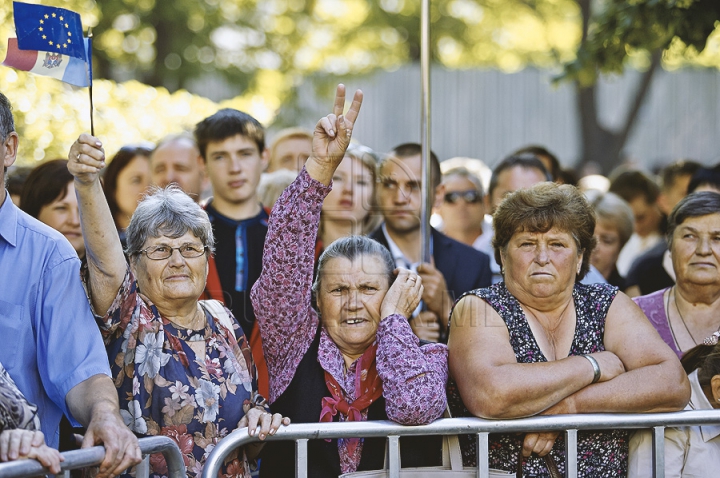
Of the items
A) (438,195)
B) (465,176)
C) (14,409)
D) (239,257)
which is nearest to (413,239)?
(438,195)

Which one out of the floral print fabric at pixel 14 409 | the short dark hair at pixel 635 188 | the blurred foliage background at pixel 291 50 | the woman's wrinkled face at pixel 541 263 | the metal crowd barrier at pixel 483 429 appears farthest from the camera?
the short dark hair at pixel 635 188

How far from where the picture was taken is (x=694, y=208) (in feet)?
14.4

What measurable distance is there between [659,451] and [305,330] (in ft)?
4.56

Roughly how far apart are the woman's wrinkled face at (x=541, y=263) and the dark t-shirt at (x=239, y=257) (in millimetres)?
1346

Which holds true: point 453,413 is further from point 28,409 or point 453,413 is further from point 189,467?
point 28,409

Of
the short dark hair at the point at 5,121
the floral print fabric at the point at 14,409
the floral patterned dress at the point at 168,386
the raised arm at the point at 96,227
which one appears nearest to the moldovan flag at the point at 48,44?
the short dark hair at the point at 5,121

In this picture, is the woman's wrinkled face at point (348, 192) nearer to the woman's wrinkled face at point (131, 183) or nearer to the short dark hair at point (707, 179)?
the woman's wrinkled face at point (131, 183)

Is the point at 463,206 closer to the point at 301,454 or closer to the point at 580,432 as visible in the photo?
the point at 580,432

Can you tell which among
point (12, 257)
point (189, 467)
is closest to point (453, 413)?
point (189, 467)

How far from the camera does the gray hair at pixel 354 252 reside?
3.82m

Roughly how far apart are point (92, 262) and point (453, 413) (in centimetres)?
151

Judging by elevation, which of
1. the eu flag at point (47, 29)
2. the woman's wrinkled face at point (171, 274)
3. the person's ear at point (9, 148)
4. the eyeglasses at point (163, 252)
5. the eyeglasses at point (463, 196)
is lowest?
the woman's wrinkled face at point (171, 274)

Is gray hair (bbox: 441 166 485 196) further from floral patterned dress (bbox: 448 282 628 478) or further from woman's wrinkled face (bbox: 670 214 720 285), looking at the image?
floral patterned dress (bbox: 448 282 628 478)

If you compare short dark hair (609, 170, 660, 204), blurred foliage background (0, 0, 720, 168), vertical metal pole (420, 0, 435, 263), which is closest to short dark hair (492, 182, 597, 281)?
vertical metal pole (420, 0, 435, 263)
